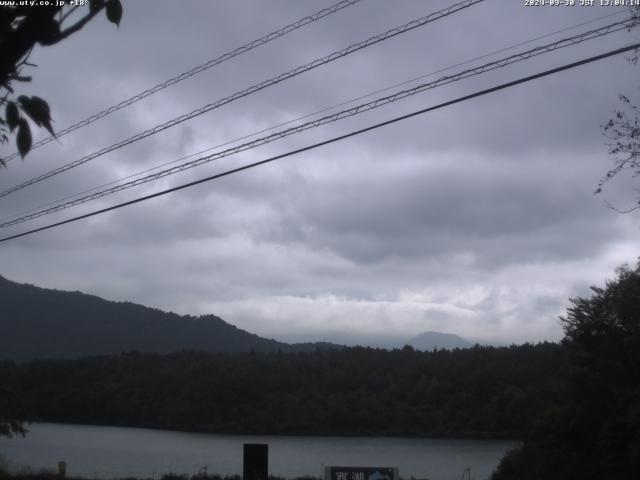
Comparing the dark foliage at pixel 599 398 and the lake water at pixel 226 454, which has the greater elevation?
the dark foliage at pixel 599 398

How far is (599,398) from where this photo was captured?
19953mm

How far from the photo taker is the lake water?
34.6 meters

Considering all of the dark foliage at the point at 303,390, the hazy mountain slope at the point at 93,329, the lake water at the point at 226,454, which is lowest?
the lake water at the point at 226,454

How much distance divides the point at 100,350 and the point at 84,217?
3502 inches

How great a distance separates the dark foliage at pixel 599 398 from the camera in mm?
18828

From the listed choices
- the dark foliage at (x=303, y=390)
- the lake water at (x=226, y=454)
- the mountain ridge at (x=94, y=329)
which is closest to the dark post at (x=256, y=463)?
the lake water at (x=226, y=454)

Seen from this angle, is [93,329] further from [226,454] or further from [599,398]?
[599,398]

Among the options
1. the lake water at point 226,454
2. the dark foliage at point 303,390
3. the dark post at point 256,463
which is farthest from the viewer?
the dark foliage at point 303,390

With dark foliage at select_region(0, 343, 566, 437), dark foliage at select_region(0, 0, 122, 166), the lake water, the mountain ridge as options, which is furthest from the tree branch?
the mountain ridge

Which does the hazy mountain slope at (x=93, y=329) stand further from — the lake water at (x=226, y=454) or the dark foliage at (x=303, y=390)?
the lake water at (x=226, y=454)

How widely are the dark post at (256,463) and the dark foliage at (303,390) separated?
25.8 metres

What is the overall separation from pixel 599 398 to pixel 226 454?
26.6 m

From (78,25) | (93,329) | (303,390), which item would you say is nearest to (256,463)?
(78,25)

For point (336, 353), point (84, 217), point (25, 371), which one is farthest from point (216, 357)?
point (84, 217)
